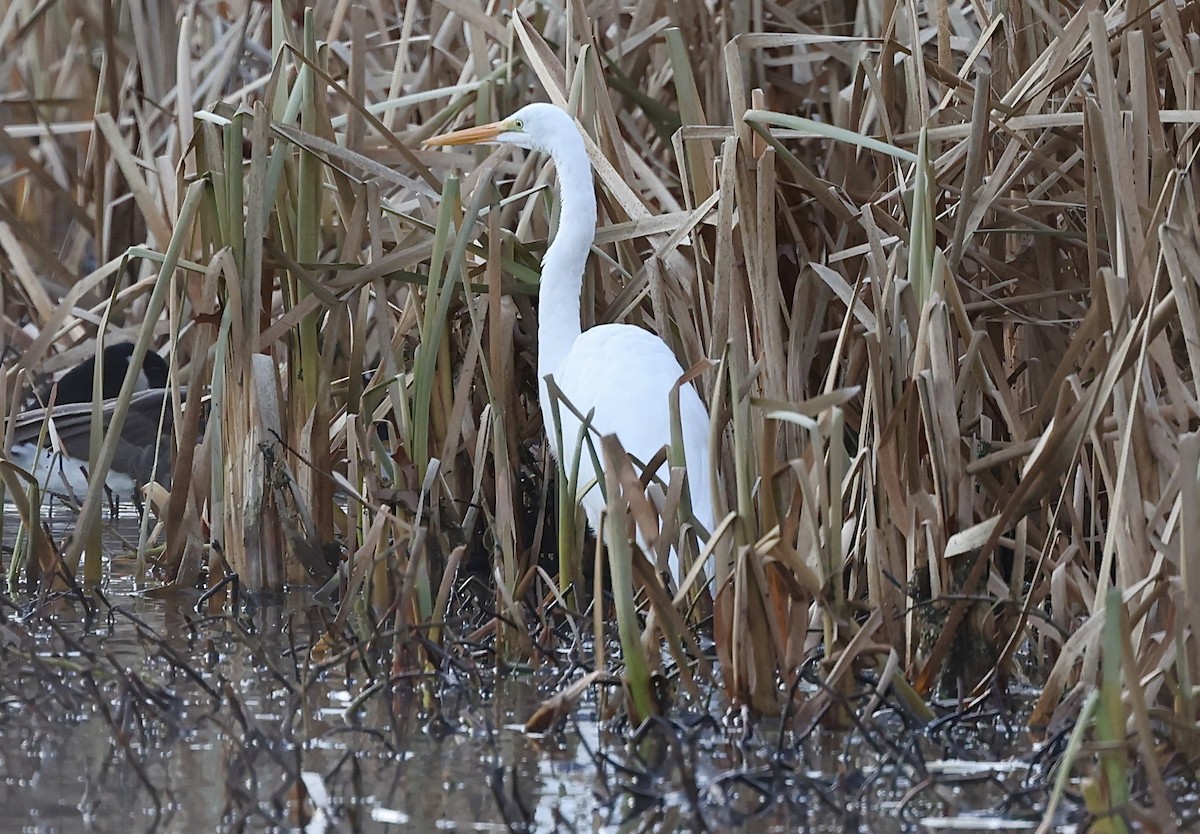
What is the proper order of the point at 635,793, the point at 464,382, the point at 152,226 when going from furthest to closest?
the point at 152,226 → the point at 464,382 → the point at 635,793

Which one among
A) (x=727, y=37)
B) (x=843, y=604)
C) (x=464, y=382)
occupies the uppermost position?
(x=727, y=37)

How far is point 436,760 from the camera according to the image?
99.1 inches

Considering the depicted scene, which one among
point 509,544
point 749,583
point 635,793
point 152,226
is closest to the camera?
point 635,793

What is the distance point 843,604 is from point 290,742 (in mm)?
888

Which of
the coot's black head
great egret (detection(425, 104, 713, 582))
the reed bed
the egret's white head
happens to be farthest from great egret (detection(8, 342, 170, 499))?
great egret (detection(425, 104, 713, 582))

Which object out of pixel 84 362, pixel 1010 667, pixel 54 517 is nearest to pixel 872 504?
pixel 1010 667

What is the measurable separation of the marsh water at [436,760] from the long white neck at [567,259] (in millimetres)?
1026

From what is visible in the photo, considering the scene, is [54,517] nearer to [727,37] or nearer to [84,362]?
[84,362]

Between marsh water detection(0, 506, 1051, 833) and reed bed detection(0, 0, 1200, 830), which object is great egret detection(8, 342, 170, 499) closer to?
reed bed detection(0, 0, 1200, 830)

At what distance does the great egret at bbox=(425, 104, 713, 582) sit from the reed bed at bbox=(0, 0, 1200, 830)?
0.32 feet

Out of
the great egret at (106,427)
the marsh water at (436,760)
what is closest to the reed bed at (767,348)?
the marsh water at (436,760)

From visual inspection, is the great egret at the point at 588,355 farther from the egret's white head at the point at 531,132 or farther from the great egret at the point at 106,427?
the great egret at the point at 106,427

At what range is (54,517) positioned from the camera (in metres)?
4.86

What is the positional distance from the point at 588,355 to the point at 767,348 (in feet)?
1.91
